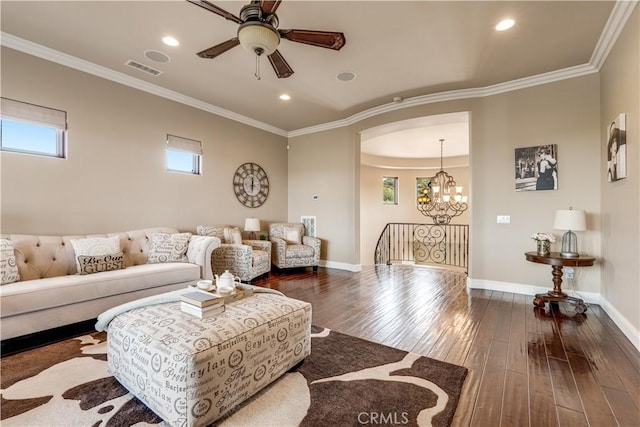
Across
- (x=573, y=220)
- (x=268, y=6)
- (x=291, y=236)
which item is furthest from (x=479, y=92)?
(x=291, y=236)

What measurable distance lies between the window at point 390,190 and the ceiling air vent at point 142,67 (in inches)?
308

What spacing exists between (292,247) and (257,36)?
404cm

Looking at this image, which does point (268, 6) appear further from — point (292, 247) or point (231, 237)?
point (292, 247)

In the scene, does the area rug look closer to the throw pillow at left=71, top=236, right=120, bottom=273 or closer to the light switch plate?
the throw pillow at left=71, top=236, right=120, bottom=273

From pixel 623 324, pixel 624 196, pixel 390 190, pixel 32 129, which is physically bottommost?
pixel 623 324

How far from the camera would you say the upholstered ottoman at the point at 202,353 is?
147 centimetres

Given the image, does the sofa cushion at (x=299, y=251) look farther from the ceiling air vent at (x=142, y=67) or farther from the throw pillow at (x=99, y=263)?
the ceiling air vent at (x=142, y=67)

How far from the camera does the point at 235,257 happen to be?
15.1 feet

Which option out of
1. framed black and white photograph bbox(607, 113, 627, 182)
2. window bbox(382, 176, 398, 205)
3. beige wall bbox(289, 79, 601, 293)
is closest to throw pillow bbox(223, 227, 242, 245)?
beige wall bbox(289, 79, 601, 293)

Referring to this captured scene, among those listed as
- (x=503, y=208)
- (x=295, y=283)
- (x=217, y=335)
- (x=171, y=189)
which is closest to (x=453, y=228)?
(x=503, y=208)

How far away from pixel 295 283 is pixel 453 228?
25.1 feet

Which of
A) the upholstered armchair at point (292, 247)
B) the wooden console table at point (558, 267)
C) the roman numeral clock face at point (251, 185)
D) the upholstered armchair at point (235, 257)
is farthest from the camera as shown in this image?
the roman numeral clock face at point (251, 185)

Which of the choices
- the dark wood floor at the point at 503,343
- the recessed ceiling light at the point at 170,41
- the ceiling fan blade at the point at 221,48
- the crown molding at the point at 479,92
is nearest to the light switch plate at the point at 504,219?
the dark wood floor at the point at 503,343

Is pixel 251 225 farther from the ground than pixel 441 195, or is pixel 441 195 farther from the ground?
pixel 441 195
